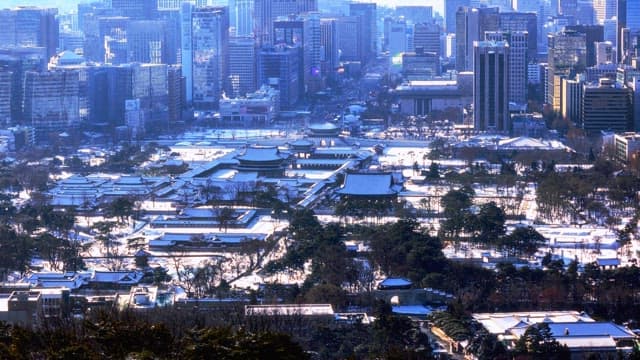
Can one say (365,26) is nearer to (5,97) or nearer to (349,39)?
(349,39)

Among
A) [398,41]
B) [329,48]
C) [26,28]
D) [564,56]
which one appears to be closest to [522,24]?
[329,48]

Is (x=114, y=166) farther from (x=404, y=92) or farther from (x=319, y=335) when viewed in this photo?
(x=319, y=335)

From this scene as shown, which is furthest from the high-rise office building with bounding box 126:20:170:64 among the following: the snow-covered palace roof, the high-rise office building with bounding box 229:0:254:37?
the snow-covered palace roof

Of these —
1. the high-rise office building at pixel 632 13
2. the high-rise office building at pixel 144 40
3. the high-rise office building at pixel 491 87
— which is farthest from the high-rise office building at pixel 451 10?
the high-rise office building at pixel 491 87

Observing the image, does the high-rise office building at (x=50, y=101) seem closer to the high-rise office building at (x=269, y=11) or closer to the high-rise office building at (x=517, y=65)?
the high-rise office building at (x=517, y=65)

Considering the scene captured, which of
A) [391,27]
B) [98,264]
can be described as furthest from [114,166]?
[391,27]

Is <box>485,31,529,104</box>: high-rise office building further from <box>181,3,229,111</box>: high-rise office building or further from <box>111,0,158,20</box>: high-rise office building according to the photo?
<box>111,0,158,20</box>: high-rise office building
